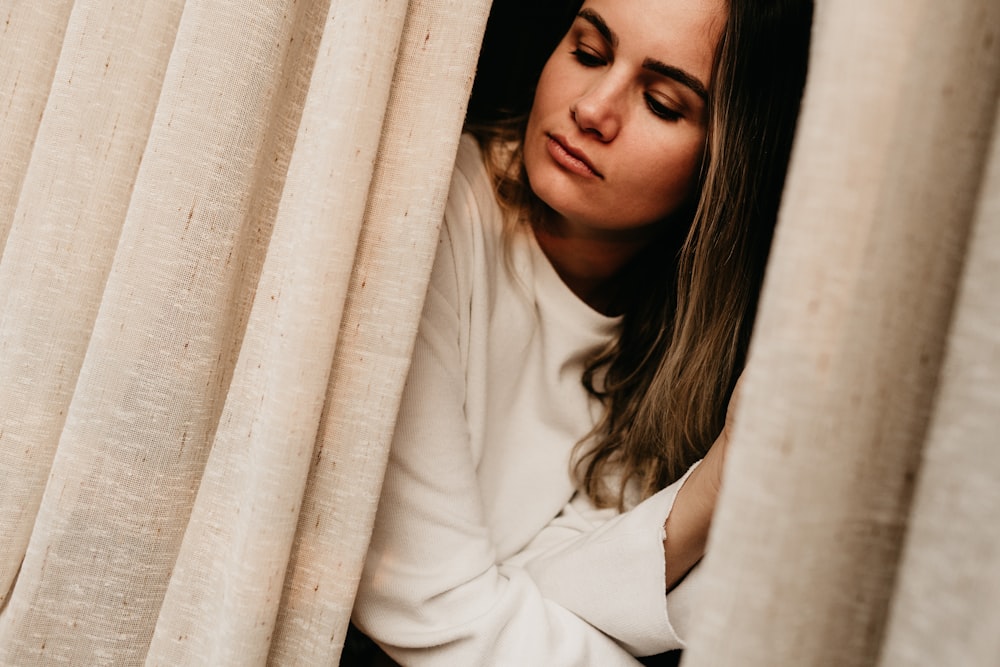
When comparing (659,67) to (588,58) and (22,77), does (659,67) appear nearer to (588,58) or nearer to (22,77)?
(588,58)

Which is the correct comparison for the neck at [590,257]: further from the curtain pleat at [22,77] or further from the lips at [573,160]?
the curtain pleat at [22,77]

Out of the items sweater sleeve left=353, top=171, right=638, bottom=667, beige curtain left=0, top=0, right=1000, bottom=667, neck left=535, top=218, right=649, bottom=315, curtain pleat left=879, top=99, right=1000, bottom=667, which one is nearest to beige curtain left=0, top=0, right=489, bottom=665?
beige curtain left=0, top=0, right=1000, bottom=667

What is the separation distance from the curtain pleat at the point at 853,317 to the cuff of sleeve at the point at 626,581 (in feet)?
1.80

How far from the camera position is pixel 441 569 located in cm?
78

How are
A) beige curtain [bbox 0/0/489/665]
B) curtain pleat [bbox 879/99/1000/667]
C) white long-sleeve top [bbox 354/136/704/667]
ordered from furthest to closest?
1. white long-sleeve top [bbox 354/136/704/667]
2. beige curtain [bbox 0/0/489/665]
3. curtain pleat [bbox 879/99/1000/667]

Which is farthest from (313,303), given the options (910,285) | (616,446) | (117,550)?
(616,446)

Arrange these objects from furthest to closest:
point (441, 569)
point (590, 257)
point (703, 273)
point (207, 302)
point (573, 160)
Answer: point (590, 257), point (703, 273), point (573, 160), point (441, 569), point (207, 302)

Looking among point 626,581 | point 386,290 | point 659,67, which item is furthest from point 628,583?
point 659,67

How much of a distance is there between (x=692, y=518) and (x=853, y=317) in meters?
0.59

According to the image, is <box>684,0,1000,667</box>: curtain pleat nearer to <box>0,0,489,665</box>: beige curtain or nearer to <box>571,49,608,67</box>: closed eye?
<box>0,0,489,665</box>: beige curtain

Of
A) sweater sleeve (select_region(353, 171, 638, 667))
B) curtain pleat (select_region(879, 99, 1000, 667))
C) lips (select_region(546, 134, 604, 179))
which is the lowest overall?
sweater sleeve (select_region(353, 171, 638, 667))

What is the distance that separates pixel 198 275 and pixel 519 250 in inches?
21.2

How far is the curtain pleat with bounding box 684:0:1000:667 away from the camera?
0.93 ft

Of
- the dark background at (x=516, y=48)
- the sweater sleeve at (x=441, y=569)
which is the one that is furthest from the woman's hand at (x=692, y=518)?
the dark background at (x=516, y=48)
